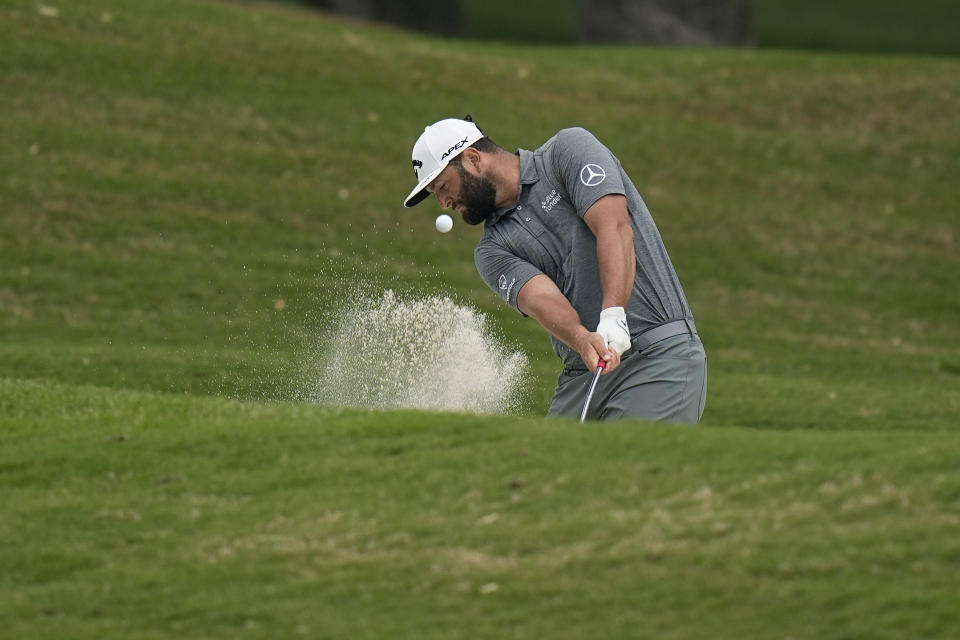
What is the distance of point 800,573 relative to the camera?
4.65m

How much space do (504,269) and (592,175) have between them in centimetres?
61

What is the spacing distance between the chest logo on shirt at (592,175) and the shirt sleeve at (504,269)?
47 cm

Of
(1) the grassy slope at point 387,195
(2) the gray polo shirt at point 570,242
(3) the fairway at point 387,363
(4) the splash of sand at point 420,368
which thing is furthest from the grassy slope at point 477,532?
(1) the grassy slope at point 387,195

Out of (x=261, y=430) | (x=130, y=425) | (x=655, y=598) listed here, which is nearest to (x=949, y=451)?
(x=655, y=598)

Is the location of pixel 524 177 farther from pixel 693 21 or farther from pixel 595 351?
pixel 693 21

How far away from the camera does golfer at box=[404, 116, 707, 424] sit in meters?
6.51

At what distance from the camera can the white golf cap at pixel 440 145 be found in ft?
21.9

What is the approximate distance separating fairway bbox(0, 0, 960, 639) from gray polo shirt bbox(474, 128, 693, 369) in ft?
2.17

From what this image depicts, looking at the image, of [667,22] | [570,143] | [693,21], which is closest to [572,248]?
[570,143]

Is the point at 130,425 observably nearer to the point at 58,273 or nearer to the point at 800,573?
the point at 800,573

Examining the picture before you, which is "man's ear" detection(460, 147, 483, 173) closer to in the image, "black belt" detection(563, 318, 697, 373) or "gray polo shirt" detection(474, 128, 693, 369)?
"gray polo shirt" detection(474, 128, 693, 369)

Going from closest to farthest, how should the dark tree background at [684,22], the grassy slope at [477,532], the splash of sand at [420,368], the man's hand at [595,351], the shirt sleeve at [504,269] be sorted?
the grassy slope at [477,532]
the man's hand at [595,351]
the shirt sleeve at [504,269]
the splash of sand at [420,368]
the dark tree background at [684,22]

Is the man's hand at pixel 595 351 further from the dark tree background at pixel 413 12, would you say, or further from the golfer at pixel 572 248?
the dark tree background at pixel 413 12

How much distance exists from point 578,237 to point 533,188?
1.14 ft
